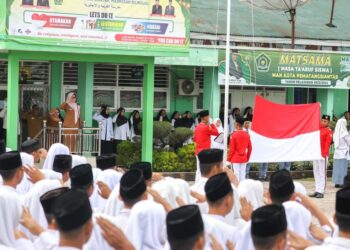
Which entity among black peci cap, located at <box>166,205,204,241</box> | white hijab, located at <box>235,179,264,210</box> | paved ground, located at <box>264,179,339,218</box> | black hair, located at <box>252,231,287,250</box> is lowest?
paved ground, located at <box>264,179,339,218</box>

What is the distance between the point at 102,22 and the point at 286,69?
9.07 metres

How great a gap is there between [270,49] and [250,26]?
2.82 m

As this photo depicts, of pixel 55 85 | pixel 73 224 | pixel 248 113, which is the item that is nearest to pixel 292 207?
pixel 73 224

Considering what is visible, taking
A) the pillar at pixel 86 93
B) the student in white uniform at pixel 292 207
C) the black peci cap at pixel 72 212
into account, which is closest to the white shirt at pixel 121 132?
the pillar at pixel 86 93

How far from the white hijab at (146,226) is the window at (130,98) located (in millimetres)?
17781

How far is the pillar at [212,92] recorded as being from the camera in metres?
22.9

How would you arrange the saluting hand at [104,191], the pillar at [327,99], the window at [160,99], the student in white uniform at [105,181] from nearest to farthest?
1. the saluting hand at [104,191]
2. the student in white uniform at [105,181]
3. the window at [160,99]
4. the pillar at [327,99]

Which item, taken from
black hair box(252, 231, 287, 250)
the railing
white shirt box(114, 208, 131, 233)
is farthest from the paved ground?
black hair box(252, 231, 287, 250)

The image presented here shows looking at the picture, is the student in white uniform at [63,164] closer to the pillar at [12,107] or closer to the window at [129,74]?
the pillar at [12,107]

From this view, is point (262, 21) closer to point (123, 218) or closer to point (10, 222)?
point (123, 218)

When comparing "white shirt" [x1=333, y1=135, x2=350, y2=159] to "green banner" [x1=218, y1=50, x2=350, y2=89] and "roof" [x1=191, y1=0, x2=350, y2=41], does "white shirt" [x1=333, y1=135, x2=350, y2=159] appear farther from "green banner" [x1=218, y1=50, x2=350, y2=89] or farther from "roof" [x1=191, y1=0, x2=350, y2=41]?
"roof" [x1=191, y1=0, x2=350, y2=41]

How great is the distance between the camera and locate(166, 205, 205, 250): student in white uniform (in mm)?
4375

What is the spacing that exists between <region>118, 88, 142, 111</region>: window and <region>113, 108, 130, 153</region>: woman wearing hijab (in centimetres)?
218

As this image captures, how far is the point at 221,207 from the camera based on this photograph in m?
5.49
